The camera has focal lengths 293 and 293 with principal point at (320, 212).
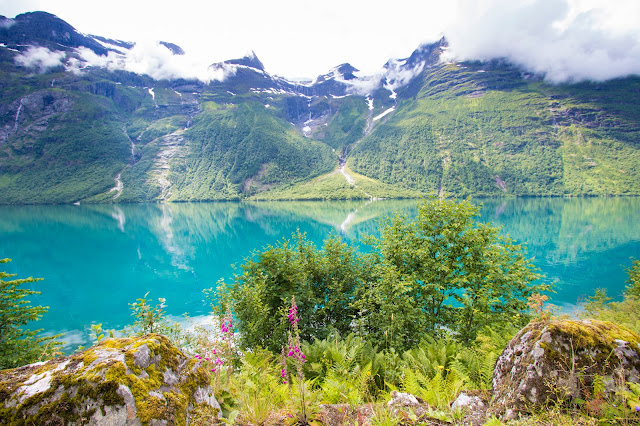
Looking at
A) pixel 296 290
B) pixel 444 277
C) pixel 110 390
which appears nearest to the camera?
pixel 110 390

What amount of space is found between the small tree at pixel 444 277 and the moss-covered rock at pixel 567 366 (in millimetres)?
6079

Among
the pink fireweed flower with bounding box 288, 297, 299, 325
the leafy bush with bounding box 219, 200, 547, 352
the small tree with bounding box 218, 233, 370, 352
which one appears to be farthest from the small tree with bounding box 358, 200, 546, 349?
the pink fireweed flower with bounding box 288, 297, 299, 325

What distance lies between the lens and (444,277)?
40.0ft

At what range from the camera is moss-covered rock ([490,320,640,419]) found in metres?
3.70

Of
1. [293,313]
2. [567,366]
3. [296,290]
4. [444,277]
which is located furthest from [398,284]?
[293,313]

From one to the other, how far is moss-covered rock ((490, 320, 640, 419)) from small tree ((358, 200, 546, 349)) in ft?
19.9

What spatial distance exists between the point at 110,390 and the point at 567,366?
17.3 ft

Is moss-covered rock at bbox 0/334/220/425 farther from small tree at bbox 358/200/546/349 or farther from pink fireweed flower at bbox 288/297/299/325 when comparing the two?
small tree at bbox 358/200/546/349

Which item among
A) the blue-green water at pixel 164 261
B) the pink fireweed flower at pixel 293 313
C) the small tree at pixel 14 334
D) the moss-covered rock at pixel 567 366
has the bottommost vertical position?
the blue-green water at pixel 164 261

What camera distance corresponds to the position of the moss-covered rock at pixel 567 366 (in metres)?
3.70

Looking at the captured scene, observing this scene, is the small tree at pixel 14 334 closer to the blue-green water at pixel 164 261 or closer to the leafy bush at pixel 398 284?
the leafy bush at pixel 398 284

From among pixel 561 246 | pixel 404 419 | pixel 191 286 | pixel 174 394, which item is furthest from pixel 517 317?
Answer: pixel 561 246

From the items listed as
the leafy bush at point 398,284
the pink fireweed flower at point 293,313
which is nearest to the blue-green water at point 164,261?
the leafy bush at point 398,284

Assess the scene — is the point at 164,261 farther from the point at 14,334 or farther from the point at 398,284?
the point at 398,284
